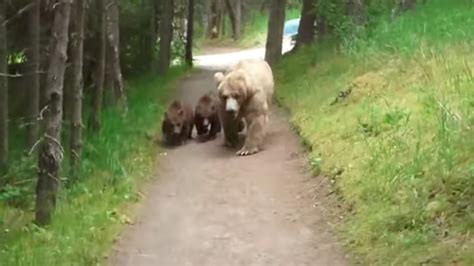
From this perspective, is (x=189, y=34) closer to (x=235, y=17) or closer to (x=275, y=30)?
(x=275, y=30)

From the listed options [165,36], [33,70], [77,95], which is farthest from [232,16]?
[77,95]

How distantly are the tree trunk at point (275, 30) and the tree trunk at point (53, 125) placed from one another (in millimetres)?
14080

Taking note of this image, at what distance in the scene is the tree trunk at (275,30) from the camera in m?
22.6

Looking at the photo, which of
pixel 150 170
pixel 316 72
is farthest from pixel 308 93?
pixel 150 170

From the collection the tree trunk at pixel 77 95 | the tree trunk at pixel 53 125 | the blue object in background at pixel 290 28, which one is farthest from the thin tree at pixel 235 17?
the tree trunk at pixel 53 125

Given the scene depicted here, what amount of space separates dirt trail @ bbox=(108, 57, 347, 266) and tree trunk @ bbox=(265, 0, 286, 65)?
9760 millimetres

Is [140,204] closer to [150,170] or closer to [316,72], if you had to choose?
[150,170]

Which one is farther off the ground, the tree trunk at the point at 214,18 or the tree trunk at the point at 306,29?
the tree trunk at the point at 306,29

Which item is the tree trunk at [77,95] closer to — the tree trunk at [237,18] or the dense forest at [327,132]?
the dense forest at [327,132]

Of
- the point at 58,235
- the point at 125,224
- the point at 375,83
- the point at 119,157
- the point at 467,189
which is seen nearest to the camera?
the point at 467,189

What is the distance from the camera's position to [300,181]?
34.8ft

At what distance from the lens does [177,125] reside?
13.9 metres

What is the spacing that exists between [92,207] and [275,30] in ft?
45.9

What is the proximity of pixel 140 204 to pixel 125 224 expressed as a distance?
36.7 inches
